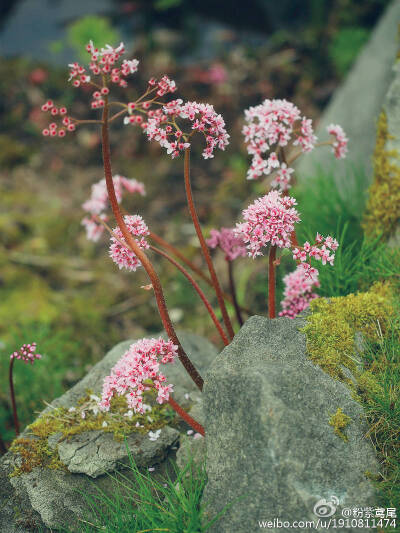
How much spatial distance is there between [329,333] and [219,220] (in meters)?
2.72

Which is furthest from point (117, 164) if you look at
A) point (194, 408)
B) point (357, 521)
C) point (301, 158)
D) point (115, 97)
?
point (357, 521)

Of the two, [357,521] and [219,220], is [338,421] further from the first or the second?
[219,220]

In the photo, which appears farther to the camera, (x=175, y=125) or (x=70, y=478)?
→ (x=70, y=478)

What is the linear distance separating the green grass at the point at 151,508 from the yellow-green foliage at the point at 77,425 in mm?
213

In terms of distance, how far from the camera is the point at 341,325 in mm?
2100

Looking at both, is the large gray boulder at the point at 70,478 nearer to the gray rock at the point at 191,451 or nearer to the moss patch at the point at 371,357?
the gray rock at the point at 191,451

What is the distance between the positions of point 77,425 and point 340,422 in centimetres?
124

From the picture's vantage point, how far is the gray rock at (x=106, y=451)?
6.84ft

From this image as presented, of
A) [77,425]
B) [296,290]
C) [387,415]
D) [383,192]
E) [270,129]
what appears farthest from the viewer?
[383,192]

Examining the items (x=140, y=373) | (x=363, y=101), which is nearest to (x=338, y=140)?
(x=140, y=373)

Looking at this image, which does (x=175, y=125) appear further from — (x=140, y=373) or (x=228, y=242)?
(x=140, y=373)

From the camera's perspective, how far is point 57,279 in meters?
4.40

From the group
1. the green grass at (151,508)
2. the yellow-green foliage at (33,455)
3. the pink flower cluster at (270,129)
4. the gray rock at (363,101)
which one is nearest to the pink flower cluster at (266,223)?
the pink flower cluster at (270,129)

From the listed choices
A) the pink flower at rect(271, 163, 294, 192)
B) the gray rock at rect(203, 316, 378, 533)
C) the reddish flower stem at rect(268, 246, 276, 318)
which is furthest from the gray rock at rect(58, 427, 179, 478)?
the pink flower at rect(271, 163, 294, 192)
